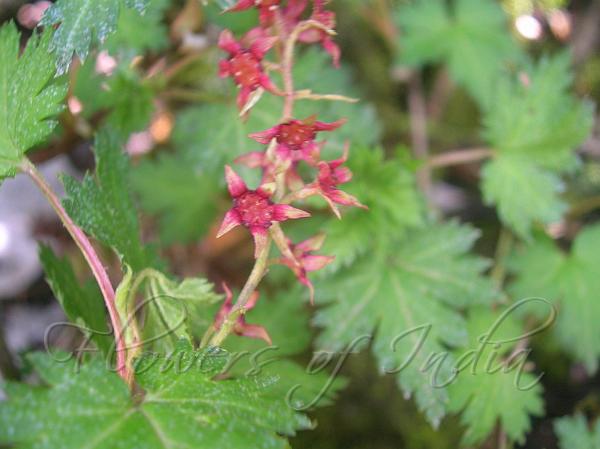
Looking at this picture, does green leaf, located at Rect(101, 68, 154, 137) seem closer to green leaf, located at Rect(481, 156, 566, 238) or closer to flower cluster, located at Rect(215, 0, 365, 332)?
flower cluster, located at Rect(215, 0, 365, 332)

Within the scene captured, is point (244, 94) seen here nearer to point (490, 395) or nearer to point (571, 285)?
point (490, 395)

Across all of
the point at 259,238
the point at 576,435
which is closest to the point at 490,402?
the point at 576,435

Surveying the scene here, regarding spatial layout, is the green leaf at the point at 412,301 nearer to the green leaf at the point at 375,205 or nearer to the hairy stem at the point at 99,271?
the green leaf at the point at 375,205

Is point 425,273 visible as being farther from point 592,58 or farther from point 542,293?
point 592,58

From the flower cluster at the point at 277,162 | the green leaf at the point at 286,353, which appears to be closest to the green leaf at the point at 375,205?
the green leaf at the point at 286,353

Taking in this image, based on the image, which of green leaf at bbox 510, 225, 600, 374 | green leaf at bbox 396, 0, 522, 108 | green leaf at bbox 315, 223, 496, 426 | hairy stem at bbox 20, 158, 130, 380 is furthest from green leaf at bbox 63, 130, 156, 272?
green leaf at bbox 396, 0, 522, 108

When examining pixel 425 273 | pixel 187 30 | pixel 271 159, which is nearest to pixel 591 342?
pixel 425 273
